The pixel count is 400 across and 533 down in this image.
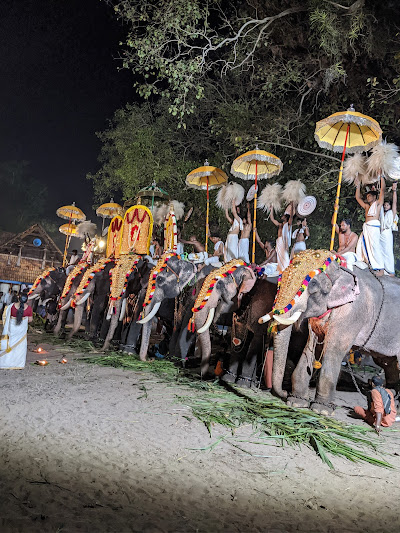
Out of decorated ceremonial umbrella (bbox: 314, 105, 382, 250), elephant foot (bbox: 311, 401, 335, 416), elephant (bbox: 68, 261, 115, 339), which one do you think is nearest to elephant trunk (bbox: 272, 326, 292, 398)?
elephant foot (bbox: 311, 401, 335, 416)

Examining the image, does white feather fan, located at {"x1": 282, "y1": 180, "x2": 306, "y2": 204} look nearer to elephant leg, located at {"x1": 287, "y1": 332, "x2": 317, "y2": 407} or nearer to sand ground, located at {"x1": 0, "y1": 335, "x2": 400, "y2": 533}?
elephant leg, located at {"x1": 287, "y1": 332, "x2": 317, "y2": 407}

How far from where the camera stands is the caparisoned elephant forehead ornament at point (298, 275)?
576 centimetres

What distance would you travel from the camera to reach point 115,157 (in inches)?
809

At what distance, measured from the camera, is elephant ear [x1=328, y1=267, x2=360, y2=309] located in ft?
19.5

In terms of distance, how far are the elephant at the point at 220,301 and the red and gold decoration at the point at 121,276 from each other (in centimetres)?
258

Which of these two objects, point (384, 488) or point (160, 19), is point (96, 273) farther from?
point (384, 488)

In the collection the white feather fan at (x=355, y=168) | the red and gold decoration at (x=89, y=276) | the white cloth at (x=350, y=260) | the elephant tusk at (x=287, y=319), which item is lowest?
the elephant tusk at (x=287, y=319)

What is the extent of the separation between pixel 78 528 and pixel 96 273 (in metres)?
9.28

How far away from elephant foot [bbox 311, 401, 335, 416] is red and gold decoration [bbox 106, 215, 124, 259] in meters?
7.28

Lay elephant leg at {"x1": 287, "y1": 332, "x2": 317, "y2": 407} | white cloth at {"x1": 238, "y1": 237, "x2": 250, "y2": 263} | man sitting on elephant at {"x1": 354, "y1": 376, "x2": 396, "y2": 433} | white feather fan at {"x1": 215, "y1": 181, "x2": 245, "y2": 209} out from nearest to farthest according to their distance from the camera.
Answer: man sitting on elephant at {"x1": 354, "y1": 376, "x2": 396, "y2": 433}, elephant leg at {"x1": 287, "y1": 332, "x2": 317, "y2": 407}, white cloth at {"x1": 238, "y1": 237, "x2": 250, "y2": 263}, white feather fan at {"x1": 215, "y1": 181, "x2": 245, "y2": 209}

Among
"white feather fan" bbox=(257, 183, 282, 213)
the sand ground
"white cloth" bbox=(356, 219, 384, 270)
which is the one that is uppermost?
"white feather fan" bbox=(257, 183, 282, 213)

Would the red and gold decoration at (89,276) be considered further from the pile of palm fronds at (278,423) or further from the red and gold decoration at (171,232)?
the pile of palm fronds at (278,423)

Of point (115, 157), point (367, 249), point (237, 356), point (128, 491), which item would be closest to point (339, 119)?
point (367, 249)

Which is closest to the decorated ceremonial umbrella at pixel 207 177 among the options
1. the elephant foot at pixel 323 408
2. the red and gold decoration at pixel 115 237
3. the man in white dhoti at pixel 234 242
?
the man in white dhoti at pixel 234 242
